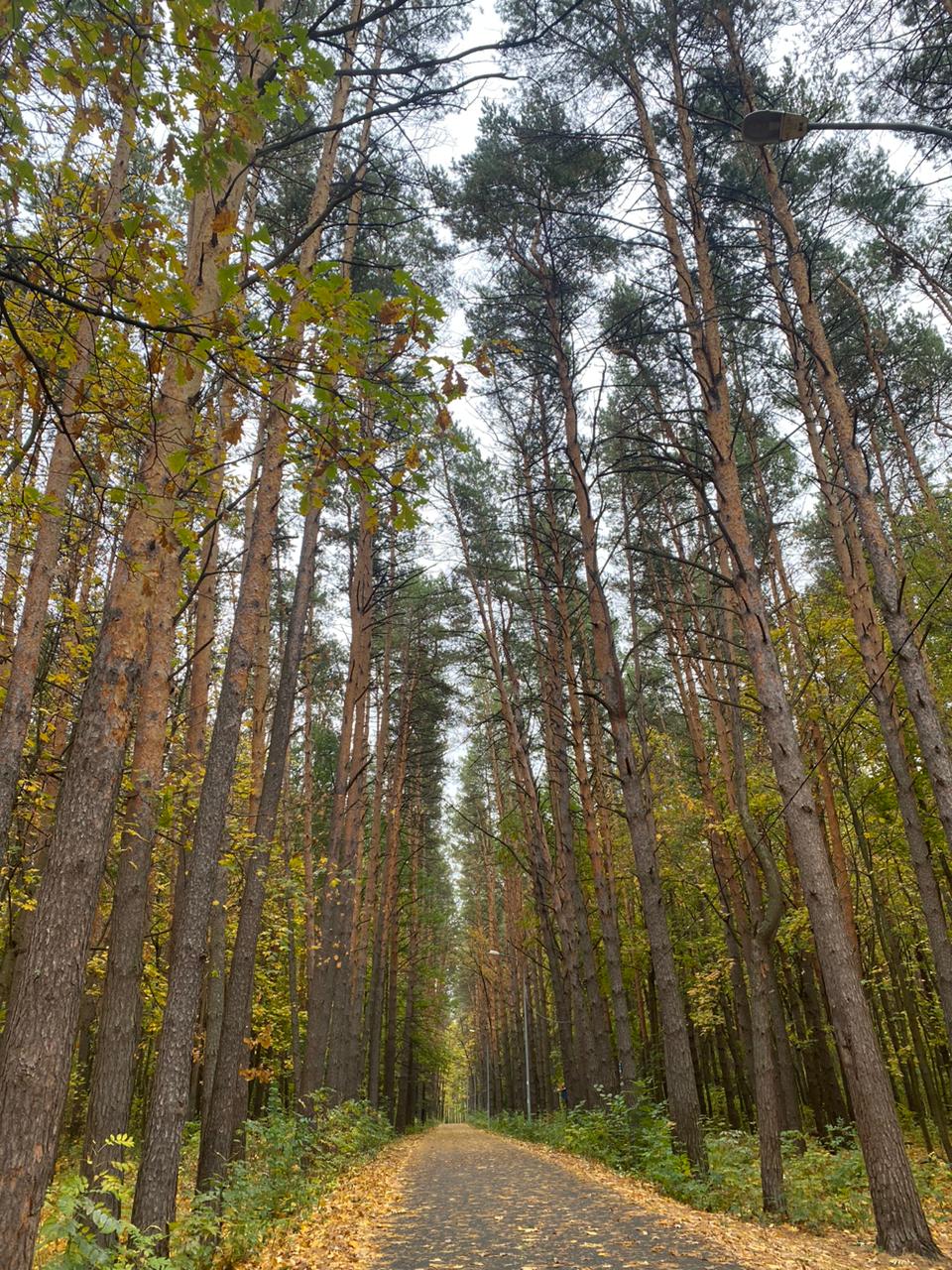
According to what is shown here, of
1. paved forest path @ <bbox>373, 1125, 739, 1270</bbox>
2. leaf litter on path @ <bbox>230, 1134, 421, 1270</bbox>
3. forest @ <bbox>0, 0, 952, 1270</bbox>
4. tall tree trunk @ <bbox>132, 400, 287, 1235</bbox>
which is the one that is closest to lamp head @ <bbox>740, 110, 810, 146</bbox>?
forest @ <bbox>0, 0, 952, 1270</bbox>

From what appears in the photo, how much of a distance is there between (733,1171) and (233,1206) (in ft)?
22.1

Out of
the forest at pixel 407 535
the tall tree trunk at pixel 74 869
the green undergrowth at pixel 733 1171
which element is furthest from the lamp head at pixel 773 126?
the green undergrowth at pixel 733 1171

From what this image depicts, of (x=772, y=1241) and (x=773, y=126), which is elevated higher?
(x=773, y=126)

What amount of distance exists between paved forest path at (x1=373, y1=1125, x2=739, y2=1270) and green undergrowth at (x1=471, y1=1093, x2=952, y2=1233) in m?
0.87

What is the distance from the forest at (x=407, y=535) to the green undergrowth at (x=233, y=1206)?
70 millimetres

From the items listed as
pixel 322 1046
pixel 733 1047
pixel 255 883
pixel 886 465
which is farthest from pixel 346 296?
pixel 733 1047

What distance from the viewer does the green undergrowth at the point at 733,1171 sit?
7261 millimetres

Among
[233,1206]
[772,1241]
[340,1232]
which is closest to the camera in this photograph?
[772,1241]

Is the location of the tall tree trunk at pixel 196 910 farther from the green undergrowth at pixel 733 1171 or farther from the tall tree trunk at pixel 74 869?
the green undergrowth at pixel 733 1171

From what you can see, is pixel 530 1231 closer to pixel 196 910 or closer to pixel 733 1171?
pixel 196 910

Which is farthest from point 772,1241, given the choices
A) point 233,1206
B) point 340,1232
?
point 233,1206

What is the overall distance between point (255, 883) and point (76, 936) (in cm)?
592

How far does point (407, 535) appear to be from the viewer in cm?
1642

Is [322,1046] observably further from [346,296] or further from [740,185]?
[740,185]
